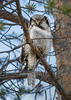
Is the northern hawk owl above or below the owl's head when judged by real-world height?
below

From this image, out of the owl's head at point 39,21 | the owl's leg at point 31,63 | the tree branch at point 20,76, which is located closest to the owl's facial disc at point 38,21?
the owl's head at point 39,21

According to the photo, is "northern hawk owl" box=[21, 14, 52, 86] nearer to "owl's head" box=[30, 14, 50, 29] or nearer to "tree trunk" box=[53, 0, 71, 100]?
"owl's head" box=[30, 14, 50, 29]

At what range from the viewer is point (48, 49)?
3021 mm

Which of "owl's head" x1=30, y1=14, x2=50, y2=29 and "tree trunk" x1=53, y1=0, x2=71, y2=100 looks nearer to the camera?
"tree trunk" x1=53, y1=0, x2=71, y2=100

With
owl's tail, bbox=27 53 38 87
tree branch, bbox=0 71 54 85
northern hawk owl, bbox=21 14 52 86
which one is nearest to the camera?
tree branch, bbox=0 71 54 85

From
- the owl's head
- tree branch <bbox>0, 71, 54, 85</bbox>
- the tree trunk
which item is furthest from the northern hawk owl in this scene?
tree branch <bbox>0, 71, 54, 85</bbox>

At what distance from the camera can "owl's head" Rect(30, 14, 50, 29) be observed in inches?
117

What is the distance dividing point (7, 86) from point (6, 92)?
2.9 inches

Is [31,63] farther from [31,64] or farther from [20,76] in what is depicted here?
[20,76]

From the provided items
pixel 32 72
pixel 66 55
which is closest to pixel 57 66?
pixel 66 55

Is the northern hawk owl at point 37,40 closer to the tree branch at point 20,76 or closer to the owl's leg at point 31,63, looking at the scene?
the owl's leg at point 31,63

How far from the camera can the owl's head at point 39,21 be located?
9.77 ft

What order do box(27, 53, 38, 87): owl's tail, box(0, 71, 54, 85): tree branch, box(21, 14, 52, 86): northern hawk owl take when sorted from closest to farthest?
box(0, 71, 54, 85): tree branch < box(27, 53, 38, 87): owl's tail < box(21, 14, 52, 86): northern hawk owl

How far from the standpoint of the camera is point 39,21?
118 inches
